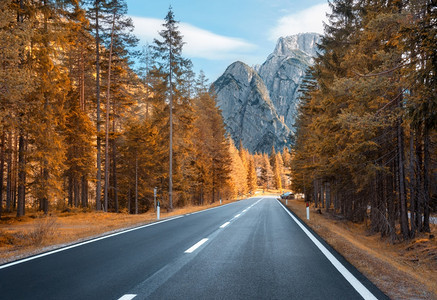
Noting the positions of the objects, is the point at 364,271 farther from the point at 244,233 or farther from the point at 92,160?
the point at 92,160

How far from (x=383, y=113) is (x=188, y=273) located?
12.0 metres

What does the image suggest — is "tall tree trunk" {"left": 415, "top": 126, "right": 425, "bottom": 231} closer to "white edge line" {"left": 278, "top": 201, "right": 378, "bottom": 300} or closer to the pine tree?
"white edge line" {"left": 278, "top": 201, "right": 378, "bottom": 300}

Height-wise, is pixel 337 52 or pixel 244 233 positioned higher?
pixel 337 52

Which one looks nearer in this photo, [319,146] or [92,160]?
[319,146]

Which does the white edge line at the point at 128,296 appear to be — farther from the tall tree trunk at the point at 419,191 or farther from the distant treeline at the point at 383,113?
the tall tree trunk at the point at 419,191

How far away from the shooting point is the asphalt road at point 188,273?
3996 mm

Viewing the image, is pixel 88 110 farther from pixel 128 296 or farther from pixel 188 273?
pixel 128 296

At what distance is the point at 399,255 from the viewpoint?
35.9 ft

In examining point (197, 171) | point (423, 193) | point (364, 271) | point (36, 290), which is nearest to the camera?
point (36, 290)

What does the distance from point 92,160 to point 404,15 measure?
2561cm

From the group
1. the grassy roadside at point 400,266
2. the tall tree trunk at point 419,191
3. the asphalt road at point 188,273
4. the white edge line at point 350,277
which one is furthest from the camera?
the tall tree trunk at point 419,191

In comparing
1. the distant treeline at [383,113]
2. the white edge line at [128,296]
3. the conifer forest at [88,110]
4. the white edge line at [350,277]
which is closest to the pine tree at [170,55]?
the conifer forest at [88,110]

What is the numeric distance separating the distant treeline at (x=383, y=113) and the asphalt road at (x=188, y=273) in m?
4.35

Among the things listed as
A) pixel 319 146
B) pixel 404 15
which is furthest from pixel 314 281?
pixel 319 146
